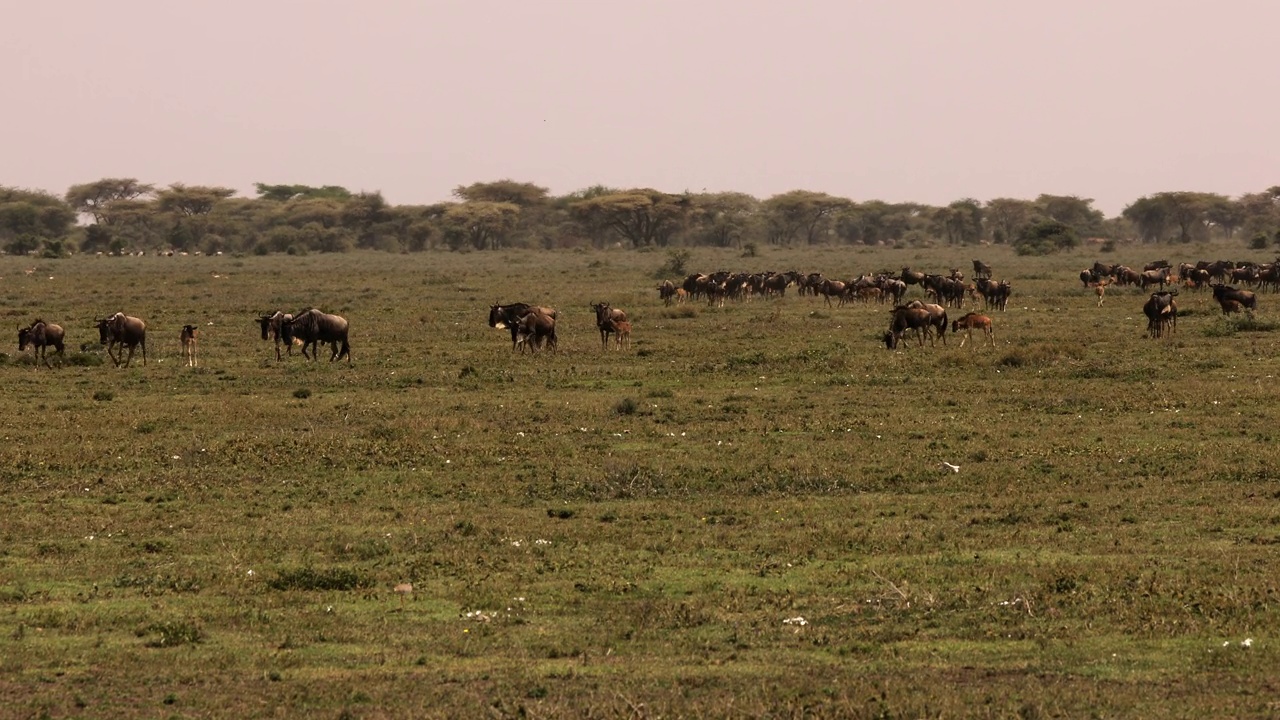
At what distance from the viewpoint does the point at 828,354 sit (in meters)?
26.1

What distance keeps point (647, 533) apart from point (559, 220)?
322ft

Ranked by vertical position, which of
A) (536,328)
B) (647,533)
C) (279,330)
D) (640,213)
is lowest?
(647,533)

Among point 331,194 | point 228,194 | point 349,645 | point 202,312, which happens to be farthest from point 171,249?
point 349,645

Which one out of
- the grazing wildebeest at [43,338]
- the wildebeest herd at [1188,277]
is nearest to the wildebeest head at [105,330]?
the grazing wildebeest at [43,338]

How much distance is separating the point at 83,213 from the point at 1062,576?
108541 mm

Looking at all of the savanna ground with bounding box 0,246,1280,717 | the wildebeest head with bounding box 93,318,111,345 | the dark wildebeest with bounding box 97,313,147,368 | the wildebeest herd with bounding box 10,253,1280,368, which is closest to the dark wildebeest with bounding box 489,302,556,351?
the wildebeest herd with bounding box 10,253,1280,368

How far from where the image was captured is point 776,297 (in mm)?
44438

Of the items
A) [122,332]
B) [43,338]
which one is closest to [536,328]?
[122,332]

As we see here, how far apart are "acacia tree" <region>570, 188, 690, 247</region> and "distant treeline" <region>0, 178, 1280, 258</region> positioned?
0.09 meters

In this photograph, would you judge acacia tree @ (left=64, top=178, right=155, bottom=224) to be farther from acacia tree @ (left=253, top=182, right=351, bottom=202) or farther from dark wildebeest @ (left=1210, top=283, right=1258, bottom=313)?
dark wildebeest @ (left=1210, top=283, right=1258, bottom=313)

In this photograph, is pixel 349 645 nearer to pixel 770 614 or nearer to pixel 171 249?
pixel 770 614

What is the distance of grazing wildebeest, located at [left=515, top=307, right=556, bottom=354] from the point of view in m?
27.1

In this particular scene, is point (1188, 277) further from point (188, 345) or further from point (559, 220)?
point (559, 220)

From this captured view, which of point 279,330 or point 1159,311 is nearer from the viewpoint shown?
point 279,330
